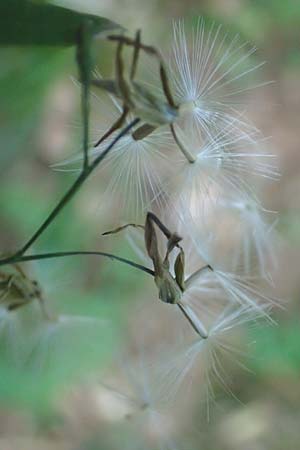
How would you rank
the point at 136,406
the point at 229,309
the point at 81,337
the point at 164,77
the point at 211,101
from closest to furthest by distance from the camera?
1. the point at 164,77
2. the point at 211,101
3. the point at 229,309
4. the point at 136,406
5. the point at 81,337

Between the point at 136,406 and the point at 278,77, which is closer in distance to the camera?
the point at 136,406

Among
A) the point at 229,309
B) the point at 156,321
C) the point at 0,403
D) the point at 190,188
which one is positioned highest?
the point at 190,188

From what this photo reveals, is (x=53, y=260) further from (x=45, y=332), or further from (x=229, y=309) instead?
(x=229, y=309)

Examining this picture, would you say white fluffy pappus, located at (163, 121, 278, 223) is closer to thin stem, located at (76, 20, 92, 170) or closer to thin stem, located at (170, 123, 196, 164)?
thin stem, located at (170, 123, 196, 164)

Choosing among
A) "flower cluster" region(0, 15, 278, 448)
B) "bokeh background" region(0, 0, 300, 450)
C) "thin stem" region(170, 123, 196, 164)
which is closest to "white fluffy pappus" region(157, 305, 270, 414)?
"flower cluster" region(0, 15, 278, 448)

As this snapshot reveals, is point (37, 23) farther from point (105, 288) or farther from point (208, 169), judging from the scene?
point (105, 288)

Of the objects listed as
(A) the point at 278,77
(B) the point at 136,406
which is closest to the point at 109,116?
(B) the point at 136,406
